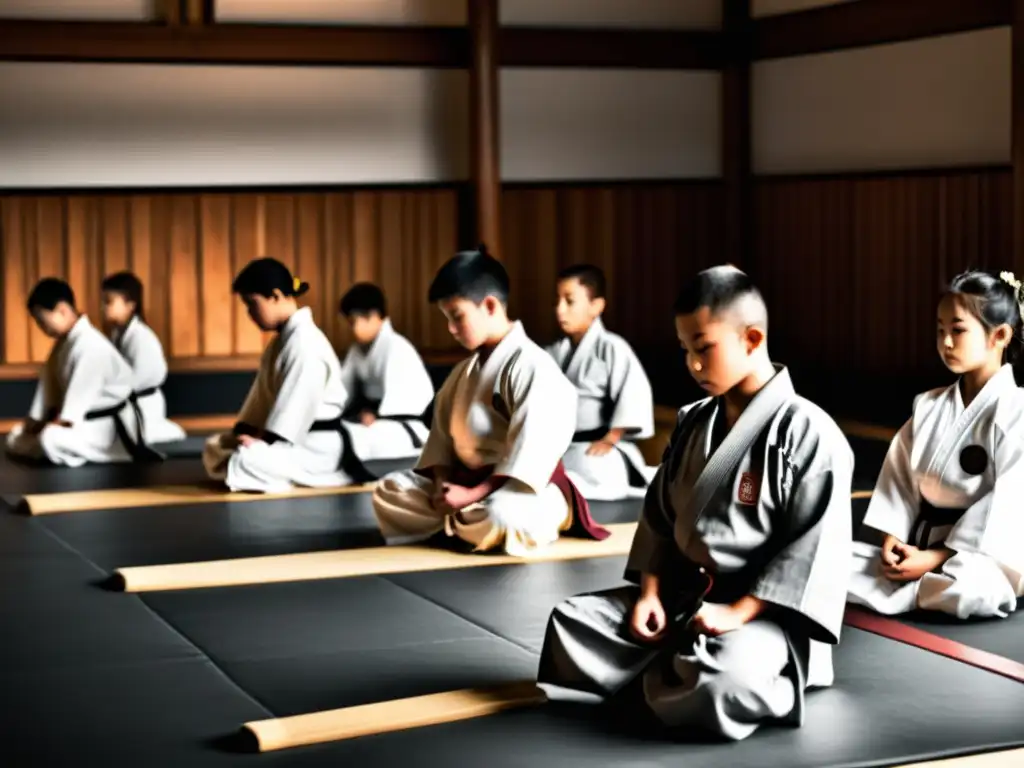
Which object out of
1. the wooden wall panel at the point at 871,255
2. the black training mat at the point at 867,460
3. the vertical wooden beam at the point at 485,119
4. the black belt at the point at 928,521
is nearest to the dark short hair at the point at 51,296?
the vertical wooden beam at the point at 485,119

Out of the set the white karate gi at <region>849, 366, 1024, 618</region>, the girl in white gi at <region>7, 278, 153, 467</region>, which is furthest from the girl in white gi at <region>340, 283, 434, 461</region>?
the white karate gi at <region>849, 366, 1024, 618</region>

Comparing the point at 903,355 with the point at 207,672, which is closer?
the point at 207,672

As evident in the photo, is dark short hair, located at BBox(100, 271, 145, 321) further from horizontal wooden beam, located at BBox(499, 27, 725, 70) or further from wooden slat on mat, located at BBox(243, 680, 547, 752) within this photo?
wooden slat on mat, located at BBox(243, 680, 547, 752)

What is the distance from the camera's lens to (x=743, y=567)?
12.5ft

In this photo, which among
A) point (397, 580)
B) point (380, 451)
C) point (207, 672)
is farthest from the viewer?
point (380, 451)

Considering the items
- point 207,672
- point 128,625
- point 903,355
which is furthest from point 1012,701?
point 903,355

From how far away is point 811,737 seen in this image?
3652 mm

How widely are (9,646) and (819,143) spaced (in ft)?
24.6

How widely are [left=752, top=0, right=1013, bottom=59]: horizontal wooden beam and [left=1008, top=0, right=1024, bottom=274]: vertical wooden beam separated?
445 millimetres

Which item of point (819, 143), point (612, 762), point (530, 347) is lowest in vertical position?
point (612, 762)

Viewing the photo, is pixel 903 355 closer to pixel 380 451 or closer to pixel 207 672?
pixel 380 451

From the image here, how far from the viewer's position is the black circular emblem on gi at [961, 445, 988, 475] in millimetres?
4867

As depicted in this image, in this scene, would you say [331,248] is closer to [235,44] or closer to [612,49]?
[235,44]

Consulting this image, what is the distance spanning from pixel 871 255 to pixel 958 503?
5611mm
